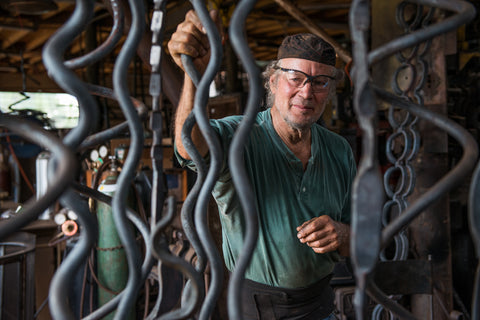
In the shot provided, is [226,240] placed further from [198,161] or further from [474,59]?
[474,59]

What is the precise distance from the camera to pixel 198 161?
0.67 metres

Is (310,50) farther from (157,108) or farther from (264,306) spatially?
(157,108)

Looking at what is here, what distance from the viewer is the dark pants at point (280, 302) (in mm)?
1655

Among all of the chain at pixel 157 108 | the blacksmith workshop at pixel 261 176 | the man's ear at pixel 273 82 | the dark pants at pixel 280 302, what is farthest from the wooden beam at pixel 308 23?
the chain at pixel 157 108

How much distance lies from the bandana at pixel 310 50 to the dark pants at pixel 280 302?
37.7 inches

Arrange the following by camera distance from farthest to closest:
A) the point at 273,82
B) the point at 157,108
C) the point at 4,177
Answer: the point at 4,177 < the point at 273,82 < the point at 157,108

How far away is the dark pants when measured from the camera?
5.43 ft

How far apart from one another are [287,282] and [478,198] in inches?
46.3

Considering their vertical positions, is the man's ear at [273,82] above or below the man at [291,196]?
above

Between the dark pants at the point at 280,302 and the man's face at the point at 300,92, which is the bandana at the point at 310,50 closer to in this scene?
the man's face at the point at 300,92

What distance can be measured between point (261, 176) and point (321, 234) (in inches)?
12.9

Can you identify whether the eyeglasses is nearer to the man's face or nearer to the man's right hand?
the man's face

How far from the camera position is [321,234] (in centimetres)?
150

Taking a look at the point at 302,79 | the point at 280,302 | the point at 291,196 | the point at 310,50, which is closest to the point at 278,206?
the point at 291,196
